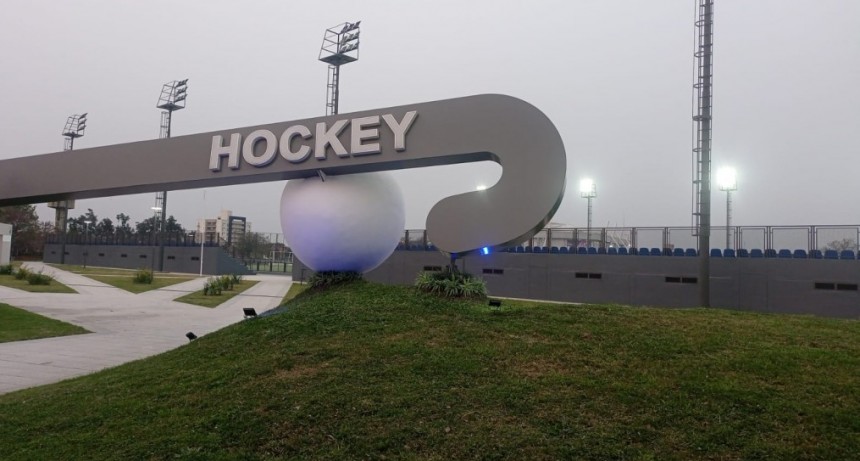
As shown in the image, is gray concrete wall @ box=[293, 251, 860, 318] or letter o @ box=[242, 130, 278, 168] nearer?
letter o @ box=[242, 130, 278, 168]

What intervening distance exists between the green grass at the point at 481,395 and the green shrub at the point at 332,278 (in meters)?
A: 4.28

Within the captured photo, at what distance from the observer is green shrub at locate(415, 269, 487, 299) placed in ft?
33.4

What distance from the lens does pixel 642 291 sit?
23.2 m

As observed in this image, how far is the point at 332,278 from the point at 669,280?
1542 cm

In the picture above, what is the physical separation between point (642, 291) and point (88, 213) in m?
106

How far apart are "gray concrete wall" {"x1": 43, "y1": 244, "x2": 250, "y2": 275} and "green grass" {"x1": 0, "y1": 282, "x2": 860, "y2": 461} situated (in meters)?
42.2

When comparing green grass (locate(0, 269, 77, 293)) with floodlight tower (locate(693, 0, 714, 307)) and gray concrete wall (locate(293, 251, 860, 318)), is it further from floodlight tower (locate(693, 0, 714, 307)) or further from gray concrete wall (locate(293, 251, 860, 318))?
floodlight tower (locate(693, 0, 714, 307))

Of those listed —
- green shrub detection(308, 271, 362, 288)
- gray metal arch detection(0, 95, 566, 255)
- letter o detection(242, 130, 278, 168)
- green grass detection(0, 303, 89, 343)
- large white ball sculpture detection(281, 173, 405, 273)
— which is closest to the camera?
gray metal arch detection(0, 95, 566, 255)

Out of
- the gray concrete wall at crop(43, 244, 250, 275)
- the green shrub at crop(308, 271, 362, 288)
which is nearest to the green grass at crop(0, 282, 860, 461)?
the green shrub at crop(308, 271, 362, 288)

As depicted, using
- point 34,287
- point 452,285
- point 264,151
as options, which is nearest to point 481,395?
point 452,285

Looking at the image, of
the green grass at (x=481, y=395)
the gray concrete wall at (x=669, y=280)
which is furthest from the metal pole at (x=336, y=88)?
the green grass at (x=481, y=395)

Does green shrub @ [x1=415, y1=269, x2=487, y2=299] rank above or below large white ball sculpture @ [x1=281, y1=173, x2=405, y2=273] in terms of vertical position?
below

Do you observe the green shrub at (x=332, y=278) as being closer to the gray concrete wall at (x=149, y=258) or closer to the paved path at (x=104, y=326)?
the paved path at (x=104, y=326)

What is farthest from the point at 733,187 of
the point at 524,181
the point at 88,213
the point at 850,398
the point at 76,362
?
the point at 88,213
